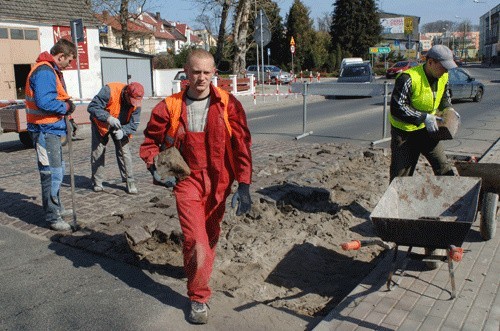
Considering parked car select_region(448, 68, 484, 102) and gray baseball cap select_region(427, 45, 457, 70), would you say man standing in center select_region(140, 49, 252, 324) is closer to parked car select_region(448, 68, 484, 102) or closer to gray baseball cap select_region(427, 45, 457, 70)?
gray baseball cap select_region(427, 45, 457, 70)

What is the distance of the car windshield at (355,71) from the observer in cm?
2916

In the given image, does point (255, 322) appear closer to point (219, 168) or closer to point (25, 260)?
point (219, 168)

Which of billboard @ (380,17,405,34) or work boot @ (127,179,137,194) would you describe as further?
billboard @ (380,17,405,34)

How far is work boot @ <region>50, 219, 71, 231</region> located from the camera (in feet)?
19.7

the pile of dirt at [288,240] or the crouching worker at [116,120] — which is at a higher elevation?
the crouching worker at [116,120]

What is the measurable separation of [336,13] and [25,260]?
7268 cm

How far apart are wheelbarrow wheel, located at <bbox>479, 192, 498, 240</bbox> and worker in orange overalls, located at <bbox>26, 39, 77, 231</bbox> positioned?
14.8ft

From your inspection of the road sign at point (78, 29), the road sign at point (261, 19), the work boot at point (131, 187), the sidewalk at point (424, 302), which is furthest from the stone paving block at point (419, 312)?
the road sign at point (261, 19)

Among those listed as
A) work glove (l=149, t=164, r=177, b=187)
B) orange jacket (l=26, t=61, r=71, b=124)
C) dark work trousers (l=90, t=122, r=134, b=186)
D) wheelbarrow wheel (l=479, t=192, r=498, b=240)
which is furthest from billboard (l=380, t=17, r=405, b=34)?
work glove (l=149, t=164, r=177, b=187)

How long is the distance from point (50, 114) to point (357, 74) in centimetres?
2519

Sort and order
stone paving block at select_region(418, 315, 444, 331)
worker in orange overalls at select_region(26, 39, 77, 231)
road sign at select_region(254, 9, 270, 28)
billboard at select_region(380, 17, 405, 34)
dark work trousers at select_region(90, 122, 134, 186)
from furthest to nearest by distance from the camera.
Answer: billboard at select_region(380, 17, 405, 34), road sign at select_region(254, 9, 270, 28), dark work trousers at select_region(90, 122, 134, 186), worker in orange overalls at select_region(26, 39, 77, 231), stone paving block at select_region(418, 315, 444, 331)

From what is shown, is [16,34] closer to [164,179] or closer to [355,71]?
[355,71]

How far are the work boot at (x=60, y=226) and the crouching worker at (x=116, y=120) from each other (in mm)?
1566

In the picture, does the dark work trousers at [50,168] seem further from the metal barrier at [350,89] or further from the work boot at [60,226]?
the metal barrier at [350,89]
